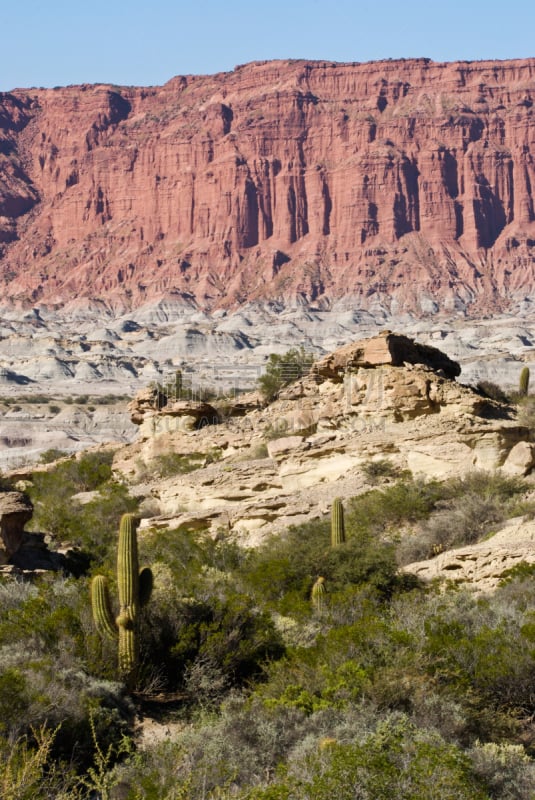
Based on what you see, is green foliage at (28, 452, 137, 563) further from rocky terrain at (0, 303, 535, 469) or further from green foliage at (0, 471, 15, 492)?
rocky terrain at (0, 303, 535, 469)

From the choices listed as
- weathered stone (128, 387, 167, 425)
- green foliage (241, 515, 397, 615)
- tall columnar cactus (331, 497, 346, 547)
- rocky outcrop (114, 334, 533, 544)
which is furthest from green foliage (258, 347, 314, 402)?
green foliage (241, 515, 397, 615)

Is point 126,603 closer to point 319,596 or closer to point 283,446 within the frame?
point 319,596

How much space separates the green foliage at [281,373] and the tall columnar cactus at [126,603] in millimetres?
20094

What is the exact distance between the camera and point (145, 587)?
44.1 ft

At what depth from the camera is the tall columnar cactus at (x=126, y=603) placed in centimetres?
1232

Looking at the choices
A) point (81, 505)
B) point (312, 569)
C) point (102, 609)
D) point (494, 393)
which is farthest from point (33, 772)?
point (494, 393)

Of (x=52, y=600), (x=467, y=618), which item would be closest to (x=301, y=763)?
(x=467, y=618)

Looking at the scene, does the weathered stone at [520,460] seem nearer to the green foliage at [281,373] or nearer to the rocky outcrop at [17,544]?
the rocky outcrop at [17,544]

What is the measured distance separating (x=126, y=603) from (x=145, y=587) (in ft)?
1.81

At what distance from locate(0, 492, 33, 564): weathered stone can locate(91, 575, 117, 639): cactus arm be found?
454cm

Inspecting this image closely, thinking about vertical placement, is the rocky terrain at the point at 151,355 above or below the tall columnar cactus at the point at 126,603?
below

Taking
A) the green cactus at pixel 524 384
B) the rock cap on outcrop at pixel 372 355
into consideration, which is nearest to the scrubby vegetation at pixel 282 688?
the rock cap on outcrop at pixel 372 355

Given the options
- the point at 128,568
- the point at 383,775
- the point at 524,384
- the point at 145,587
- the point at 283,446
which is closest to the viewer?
the point at 383,775

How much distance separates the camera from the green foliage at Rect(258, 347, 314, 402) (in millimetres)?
34969
